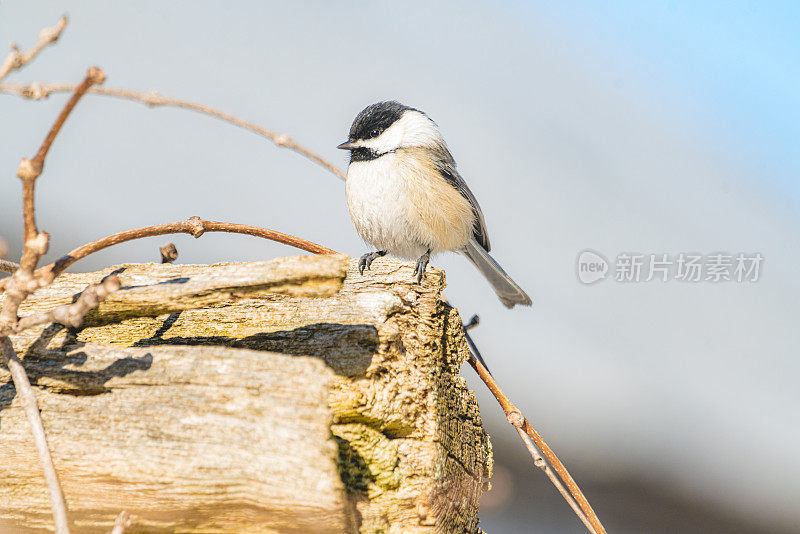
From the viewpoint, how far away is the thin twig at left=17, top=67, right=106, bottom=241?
2.72ft

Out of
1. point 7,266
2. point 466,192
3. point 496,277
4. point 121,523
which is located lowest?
point 121,523

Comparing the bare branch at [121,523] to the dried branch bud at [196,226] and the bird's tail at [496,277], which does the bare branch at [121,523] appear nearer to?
the dried branch bud at [196,226]

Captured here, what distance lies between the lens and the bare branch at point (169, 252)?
4.39 ft

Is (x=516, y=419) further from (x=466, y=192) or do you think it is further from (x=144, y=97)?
(x=466, y=192)

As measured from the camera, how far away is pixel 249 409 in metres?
0.91

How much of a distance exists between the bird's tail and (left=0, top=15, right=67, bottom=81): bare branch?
2075 millimetres

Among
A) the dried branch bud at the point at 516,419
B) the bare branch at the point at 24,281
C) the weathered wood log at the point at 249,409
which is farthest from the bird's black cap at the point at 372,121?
the bare branch at the point at 24,281

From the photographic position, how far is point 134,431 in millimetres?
939

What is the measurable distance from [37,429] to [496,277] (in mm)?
2177

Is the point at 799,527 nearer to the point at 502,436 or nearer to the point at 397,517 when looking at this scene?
the point at 502,436

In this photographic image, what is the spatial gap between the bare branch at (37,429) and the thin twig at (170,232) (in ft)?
0.38

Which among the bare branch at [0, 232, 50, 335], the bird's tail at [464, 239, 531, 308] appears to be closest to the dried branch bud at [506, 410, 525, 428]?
the bare branch at [0, 232, 50, 335]

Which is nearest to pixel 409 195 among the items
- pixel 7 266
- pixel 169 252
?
pixel 169 252

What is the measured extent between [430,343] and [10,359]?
698 mm
